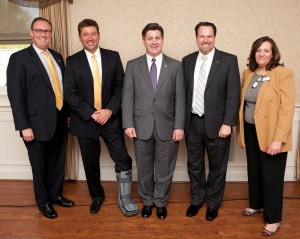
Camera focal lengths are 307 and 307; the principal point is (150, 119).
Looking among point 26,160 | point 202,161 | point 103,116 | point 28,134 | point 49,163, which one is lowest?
point 26,160

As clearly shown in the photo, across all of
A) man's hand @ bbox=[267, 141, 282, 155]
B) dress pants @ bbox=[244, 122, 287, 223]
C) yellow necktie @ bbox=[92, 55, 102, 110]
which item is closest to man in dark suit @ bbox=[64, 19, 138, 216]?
yellow necktie @ bbox=[92, 55, 102, 110]

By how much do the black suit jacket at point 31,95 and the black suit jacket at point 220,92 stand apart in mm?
1226

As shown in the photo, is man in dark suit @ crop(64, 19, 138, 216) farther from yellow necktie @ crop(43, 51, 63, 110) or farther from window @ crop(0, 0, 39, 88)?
window @ crop(0, 0, 39, 88)

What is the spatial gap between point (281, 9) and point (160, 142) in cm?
198

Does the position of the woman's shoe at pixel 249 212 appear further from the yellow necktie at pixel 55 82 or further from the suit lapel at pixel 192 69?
the yellow necktie at pixel 55 82

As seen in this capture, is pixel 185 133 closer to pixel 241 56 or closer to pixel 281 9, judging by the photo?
pixel 241 56

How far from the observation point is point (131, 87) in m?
2.57

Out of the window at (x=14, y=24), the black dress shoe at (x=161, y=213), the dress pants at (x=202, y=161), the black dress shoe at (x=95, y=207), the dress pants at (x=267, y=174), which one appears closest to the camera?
the dress pants at (x=267, y=174)

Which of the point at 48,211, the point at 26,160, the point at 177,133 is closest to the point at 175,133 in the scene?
the point at 177,133

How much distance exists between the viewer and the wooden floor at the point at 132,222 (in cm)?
250

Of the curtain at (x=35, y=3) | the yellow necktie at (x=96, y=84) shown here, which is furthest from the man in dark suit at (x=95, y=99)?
the curtain at (x=35, y=3)

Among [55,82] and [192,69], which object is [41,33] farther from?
[192,69]

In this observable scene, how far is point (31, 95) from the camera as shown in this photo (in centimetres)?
262

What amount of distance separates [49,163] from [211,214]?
61.6 inches
